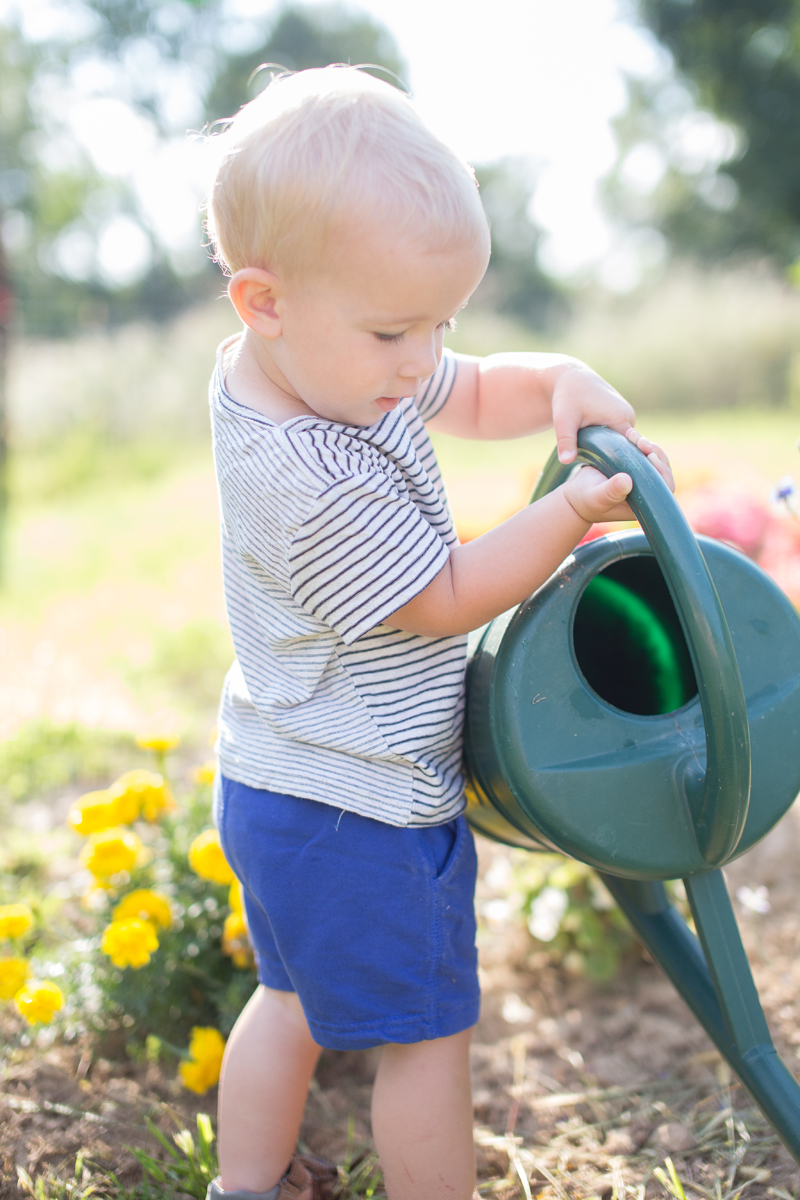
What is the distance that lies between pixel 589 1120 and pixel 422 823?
0.71 m

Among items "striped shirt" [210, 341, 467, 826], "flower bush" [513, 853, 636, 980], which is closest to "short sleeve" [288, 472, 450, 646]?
"striped shirt" [210, 341, 467, 826]

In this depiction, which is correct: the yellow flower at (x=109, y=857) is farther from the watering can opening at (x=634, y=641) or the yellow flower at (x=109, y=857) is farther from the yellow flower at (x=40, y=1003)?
the watering can opening at (x=634, y=641)

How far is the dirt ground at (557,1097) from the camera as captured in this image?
1.30m

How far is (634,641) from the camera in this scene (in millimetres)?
1309

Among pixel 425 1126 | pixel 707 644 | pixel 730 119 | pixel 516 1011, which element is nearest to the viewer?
pixel 707 644

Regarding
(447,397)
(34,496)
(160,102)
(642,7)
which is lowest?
(34,496)

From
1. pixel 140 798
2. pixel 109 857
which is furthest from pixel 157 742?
pixel 109 857

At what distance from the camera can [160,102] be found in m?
21.5

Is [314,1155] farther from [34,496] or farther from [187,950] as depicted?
[34,496]

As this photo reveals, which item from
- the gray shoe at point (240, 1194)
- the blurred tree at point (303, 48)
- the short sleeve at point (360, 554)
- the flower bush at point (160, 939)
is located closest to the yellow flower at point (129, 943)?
the flower bush at point (160, 939)

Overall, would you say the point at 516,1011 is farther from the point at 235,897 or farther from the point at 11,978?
the point at 11,978

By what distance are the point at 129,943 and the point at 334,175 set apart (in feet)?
3.63

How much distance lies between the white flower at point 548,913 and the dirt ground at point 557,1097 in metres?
0.11

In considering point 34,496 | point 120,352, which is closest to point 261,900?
point 34,496
